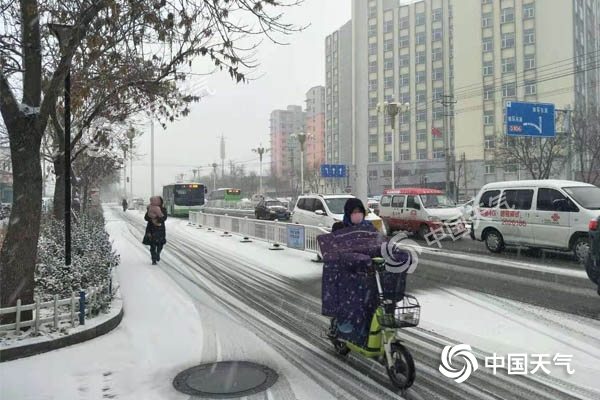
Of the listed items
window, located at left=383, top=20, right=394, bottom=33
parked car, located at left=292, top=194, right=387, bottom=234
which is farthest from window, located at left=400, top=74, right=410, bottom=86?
parked car, located at left=292, top=194, right=387, bottom=234

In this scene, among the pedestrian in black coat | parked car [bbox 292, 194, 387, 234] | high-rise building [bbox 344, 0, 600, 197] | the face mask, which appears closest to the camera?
the face mask

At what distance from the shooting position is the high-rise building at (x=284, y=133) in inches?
3907

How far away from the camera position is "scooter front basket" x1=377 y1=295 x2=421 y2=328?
3.87m

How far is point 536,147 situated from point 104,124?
1037 inches

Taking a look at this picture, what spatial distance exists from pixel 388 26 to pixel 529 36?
2731cm

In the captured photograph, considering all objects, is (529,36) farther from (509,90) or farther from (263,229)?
(263,229)

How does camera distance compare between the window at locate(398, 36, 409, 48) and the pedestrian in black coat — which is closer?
the pedestrian in black coat

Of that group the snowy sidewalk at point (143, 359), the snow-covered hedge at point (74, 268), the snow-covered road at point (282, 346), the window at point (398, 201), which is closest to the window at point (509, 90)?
the window at point (398, 201)

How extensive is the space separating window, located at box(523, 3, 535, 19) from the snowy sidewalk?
63.3m

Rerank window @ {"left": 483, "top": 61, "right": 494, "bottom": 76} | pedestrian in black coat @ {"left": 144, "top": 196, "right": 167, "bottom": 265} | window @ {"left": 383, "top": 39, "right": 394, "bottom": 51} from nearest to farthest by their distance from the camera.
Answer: pedestrian in black coat @ {"left": 144, "top": 196, "right": 167, "bottom": 265} < window @ {"left": 483, "top": 61, "right": 494, "bottom": 76} < window @ {"left": 383, "top": 39, "right": 394, "bottom": 51}

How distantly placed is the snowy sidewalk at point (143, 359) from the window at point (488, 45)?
208 feet

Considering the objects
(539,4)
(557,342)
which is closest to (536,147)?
(557,342)

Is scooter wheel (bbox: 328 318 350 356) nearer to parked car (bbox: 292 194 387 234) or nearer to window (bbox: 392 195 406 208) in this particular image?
parked car (bbox: 292 194 387 234)

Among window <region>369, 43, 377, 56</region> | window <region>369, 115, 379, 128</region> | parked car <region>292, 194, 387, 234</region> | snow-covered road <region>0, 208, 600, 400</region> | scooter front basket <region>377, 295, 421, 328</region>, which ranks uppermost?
window <region>369, 43, 377, 56</region>
